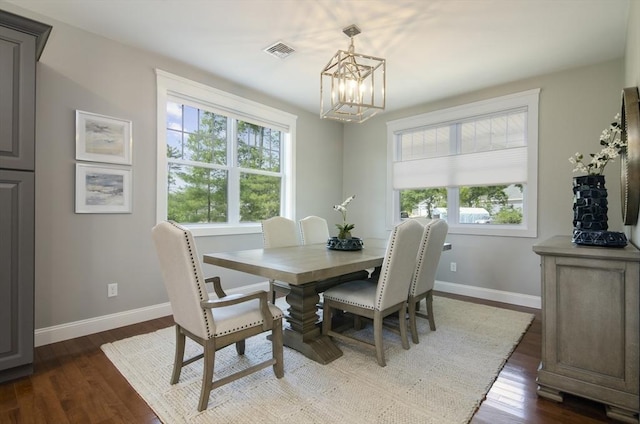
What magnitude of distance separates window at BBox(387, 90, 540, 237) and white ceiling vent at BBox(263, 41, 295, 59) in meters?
2.22

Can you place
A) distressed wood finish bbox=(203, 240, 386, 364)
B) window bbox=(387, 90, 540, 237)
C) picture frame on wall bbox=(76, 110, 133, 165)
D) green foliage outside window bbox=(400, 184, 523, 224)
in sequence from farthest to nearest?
green foliage outside window bbox=(400, 184, 523, 224) < window bbox=(387, 90, 540, 237) < picture frame on wall bbox=(76, 110, 133, 165) < distressed wood finish bbox=(203, 240, 386, 364)

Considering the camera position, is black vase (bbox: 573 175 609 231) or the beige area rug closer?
the beige area rug

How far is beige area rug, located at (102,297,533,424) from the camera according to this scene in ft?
5.54

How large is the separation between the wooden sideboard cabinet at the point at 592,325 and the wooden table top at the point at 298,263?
1.11 meters

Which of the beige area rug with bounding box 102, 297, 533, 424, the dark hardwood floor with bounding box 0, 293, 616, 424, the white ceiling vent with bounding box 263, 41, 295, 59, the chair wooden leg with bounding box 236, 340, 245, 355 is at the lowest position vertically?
the dark hardwood floor with bounding box 0, 293, 616, 424

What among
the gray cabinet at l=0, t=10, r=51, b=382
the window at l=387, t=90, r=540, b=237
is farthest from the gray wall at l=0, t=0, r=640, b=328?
the gray cabinet at l=0, t=10, r=51, b=382

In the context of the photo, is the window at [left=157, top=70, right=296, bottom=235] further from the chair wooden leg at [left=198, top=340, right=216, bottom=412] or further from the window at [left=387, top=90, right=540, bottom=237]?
the chair wooden leg at [left=198, top=340, right=216, bottom=412]

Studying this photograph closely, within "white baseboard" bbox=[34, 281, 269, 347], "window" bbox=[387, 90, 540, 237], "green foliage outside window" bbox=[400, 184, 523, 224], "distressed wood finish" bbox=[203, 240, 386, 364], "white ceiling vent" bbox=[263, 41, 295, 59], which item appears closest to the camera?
"distressed wood finish" bbox=[203, 240, 386, 364]

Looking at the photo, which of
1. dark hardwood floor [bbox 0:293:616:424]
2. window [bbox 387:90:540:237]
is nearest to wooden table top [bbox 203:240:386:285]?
dark hardwood floor [bbox 0:293:616:424]

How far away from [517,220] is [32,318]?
464cm

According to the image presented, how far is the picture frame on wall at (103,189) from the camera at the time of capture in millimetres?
2707

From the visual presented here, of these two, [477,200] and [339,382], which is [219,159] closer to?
Result: [339,382]

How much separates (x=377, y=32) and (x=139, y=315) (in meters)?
3.38

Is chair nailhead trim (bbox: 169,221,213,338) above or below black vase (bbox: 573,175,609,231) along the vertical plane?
below
